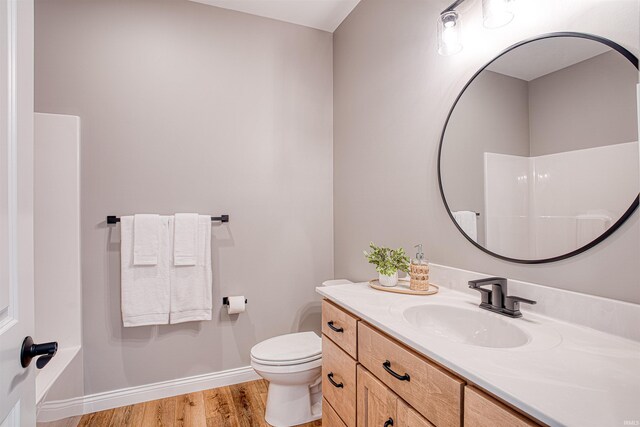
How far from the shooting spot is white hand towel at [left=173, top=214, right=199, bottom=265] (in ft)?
7.02

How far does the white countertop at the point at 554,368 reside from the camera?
62 cm

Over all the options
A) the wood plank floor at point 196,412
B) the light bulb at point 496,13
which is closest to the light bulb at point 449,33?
the light bulb at point 496,13

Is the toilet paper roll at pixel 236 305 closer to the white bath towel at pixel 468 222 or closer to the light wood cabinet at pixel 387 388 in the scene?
the light wood cabinet at pixel 387 388

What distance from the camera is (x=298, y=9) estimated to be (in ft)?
7.73

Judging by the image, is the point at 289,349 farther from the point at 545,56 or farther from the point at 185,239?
the point at 545,56

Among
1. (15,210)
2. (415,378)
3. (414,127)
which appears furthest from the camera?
(414,127)

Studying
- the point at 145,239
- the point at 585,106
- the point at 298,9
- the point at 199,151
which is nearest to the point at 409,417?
the point at 585,106

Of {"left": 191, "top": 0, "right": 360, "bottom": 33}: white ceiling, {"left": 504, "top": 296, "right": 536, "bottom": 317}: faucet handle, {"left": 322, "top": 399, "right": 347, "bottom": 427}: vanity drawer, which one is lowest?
{"left": 322, "top": 399, "right": 347, "bottom": 427}: vanity drawer

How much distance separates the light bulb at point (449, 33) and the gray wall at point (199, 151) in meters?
1.27

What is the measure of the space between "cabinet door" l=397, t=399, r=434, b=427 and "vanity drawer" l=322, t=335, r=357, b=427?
297 millimetres

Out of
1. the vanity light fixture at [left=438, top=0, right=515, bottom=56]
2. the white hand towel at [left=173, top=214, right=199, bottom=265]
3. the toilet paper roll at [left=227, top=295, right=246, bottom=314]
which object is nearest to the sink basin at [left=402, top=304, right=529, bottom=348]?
the vanity light fixture at [left=438, top=0, right=515, bottom=56]

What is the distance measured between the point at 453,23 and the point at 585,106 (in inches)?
25.6

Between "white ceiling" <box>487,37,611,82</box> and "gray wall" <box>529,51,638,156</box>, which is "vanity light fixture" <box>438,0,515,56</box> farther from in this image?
"gray wall" <box>529,51,638,156</box>

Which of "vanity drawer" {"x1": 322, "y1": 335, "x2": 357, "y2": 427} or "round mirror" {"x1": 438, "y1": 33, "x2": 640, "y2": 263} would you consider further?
"vanity drawer" {"x1": 322, "y1": 335, "x2": 357, "y2": 427}
